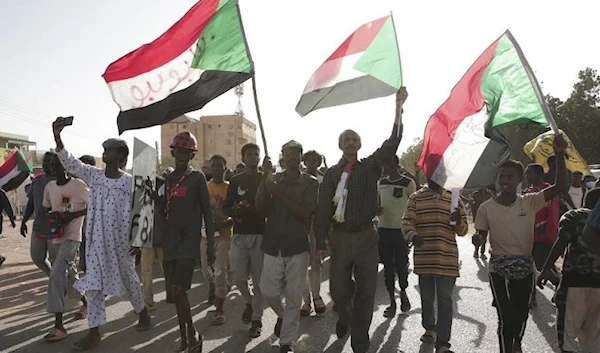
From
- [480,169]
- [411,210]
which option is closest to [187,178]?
[411,210]

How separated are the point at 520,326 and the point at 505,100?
2006 millimetres

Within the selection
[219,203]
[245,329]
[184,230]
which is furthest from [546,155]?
Answer: [184,230]

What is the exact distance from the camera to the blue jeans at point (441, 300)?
5168 mm

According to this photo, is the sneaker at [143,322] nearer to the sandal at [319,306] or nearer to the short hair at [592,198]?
the sandal at [319,306]

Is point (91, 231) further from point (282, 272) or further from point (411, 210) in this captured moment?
point (411, 210)

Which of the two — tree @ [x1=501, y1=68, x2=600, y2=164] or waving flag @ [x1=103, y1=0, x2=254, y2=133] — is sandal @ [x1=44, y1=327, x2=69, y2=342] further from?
tree @ [x1=501, y1=68, x2=600, y2=164]

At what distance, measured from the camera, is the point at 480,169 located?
5188 millimetres

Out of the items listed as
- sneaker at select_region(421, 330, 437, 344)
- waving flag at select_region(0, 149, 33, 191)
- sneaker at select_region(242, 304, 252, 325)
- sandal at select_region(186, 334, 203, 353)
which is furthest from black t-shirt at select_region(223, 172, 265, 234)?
waving flag at select_region(0, 149, 33, 191)

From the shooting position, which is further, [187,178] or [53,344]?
[53,344]

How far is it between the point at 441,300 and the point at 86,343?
352 centimetres

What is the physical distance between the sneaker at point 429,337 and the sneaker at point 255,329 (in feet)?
5.81

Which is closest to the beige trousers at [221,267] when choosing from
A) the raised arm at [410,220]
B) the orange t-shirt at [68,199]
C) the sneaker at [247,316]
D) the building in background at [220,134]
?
the sneaker at [247,316]

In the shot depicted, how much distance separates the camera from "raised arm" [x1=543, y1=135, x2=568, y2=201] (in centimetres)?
420

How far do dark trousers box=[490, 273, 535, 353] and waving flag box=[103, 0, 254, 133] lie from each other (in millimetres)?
3126
